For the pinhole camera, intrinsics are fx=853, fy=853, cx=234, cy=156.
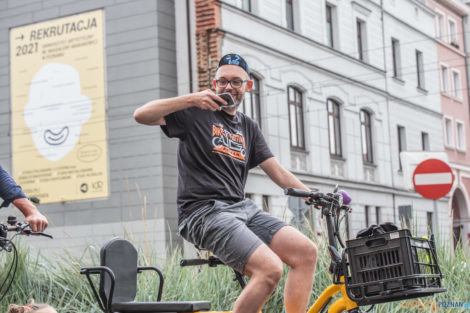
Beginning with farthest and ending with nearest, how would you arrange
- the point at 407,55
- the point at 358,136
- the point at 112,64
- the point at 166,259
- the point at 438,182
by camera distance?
the point at 407,55
the point at 358,136
the point at 112,64
the point at 438,182
the point at 166,259

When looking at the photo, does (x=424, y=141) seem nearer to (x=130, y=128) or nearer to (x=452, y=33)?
(x=452, y=33)

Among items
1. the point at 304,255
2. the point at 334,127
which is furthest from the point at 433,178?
the point at 334,127

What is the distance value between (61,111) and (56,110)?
0.12 meters

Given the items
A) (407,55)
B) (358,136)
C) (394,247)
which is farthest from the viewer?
(407,55)

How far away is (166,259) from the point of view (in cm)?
702

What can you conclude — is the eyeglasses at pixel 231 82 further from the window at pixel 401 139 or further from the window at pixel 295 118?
the window at pixel 401 139

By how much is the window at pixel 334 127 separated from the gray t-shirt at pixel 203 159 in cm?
1719

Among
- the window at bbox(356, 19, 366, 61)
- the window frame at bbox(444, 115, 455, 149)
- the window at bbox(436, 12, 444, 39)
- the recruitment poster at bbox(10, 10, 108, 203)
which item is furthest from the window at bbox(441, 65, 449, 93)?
the recruitment poster at bbox(10, 10, 108, 203)

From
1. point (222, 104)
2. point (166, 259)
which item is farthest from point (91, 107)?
point (222, 104)

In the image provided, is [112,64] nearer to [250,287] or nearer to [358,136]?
[358,136]

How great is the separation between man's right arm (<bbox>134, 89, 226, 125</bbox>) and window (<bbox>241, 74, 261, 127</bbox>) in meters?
14.5

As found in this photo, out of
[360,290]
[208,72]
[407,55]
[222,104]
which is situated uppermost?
[407,55]

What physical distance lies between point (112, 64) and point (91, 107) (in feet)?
3.61

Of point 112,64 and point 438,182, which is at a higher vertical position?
point 112,64
